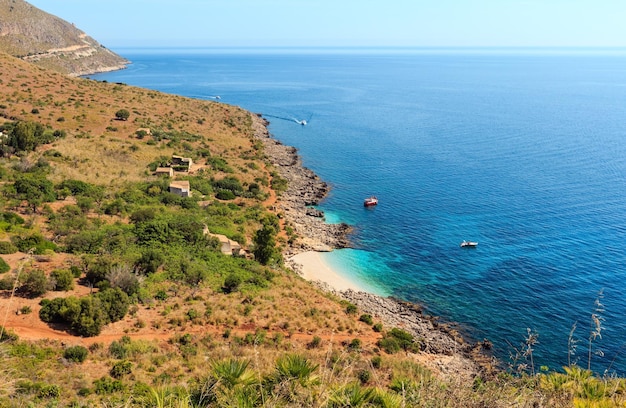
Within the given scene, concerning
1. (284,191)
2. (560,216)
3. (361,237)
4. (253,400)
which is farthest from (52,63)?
(253,400)

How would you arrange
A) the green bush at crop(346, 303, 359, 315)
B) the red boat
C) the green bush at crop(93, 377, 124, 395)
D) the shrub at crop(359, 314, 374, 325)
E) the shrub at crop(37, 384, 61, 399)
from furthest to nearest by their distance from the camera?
the red boat < the green bush at crop(346, 303, 359, 315) < the shrub at crop(359, 314, 374, 325) < the green bush at crop(93, 377, 124, 395) < the shrub at crop(37, 384, 61, 399)

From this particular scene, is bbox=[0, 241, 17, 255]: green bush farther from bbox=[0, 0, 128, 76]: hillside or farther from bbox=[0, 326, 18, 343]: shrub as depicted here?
bbox=[0, 0, 128, 76]: hillside

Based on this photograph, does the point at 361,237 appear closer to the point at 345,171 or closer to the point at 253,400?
the point at 345,171

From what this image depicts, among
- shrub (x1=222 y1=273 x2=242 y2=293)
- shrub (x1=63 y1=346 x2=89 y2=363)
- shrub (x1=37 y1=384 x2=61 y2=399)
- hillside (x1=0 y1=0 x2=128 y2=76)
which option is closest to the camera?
shrub (x1=37 y1=384 x2=61 y2=399)

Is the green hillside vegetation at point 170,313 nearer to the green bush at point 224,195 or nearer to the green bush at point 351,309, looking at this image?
the green bush at point 224,195

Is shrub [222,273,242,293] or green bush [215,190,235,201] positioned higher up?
green bush [215,190,235,201]

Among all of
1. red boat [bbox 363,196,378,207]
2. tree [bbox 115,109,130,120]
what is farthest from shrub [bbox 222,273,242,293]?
tree [bbox 115,109,130,120]
